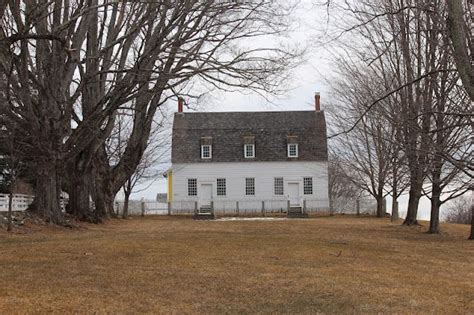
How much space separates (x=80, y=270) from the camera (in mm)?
10086

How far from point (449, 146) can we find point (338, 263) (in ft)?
27.9

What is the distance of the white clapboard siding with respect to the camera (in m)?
47.4

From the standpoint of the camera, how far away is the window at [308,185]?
47.5 m

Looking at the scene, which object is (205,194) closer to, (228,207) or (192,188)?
(192,188)

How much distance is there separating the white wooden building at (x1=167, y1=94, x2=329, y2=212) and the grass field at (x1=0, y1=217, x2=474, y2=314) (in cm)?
3173

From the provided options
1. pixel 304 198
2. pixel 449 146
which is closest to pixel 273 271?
pixel 449 146

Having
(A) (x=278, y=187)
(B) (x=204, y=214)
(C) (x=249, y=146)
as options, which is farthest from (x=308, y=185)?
(B) (x=204, y=214)

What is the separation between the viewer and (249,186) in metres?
47.8

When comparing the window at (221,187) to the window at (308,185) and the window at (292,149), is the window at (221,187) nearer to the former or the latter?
the window at (292,149)

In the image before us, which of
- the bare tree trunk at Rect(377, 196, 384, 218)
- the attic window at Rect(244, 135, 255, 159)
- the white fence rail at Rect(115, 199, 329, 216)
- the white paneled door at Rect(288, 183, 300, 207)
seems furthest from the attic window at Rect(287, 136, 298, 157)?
the bare tree trunk at Rect(377, 196, 384, 218)

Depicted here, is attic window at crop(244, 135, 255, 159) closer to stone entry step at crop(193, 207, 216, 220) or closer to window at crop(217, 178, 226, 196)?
window at crop(217, 178, 226, 196)

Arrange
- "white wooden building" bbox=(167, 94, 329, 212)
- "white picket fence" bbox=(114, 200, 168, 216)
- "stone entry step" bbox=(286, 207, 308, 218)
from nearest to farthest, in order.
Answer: "stone entry step" bbox=(286, 207, 308, 218) < "white picket fence" bbox=(114, 200, 168, 216) < "white wooden building" bbox=(167, 94, 329, 212)

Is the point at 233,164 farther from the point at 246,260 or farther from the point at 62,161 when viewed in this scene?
the point at 246,260

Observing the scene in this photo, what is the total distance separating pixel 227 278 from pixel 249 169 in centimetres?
3811
